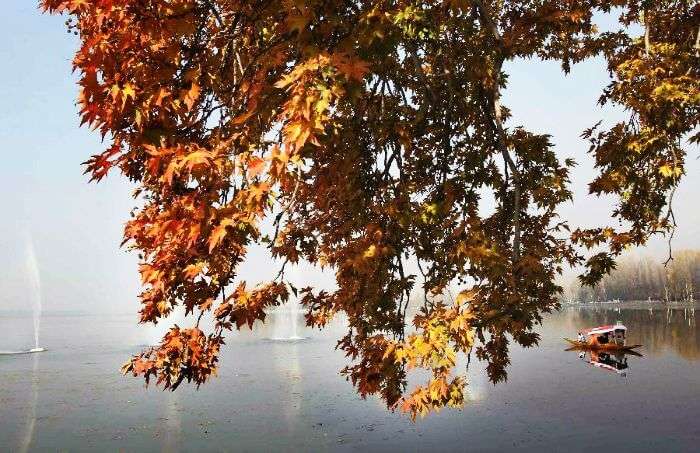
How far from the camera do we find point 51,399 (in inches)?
1238

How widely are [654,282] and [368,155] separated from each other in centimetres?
17538

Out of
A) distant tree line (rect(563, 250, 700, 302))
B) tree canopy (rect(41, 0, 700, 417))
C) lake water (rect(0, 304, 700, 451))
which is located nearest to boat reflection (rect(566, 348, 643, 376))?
tree canopy (rect(41, 0, 700, 417))

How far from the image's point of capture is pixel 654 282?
15875cm

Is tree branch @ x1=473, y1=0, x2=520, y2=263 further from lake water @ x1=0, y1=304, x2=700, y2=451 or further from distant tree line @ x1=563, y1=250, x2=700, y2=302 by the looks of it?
distant tree line @ x1=563, y1=250, x2=700, y2=302

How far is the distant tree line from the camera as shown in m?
132

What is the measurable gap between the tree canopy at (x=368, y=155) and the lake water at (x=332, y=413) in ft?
55.2

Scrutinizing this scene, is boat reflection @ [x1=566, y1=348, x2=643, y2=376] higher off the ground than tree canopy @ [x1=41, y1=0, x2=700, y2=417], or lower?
lower

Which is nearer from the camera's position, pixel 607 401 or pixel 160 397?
pixel 607 401

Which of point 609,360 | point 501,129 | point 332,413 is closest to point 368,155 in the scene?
point 501,129

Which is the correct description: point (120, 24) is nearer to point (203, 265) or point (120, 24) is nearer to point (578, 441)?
point (203, 265)

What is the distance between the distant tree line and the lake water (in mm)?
100968

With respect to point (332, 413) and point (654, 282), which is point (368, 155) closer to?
point (332, 413)

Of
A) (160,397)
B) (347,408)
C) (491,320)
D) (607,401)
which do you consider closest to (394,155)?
(491,320)

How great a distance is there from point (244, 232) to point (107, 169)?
125cm
